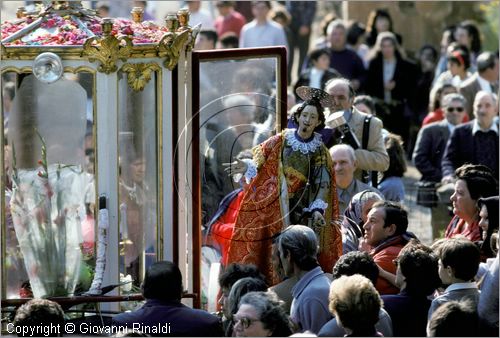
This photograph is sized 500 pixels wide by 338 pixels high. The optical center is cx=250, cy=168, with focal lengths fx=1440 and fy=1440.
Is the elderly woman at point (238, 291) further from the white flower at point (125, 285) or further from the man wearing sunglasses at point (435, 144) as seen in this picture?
the man wearing sunglasses at point (435, 144)

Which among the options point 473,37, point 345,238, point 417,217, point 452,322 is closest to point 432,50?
point 473,37

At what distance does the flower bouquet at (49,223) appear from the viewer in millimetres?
9484

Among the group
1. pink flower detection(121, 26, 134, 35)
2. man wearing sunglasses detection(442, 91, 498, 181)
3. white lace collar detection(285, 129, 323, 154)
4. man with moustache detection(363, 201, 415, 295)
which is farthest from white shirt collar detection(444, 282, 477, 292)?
man wearing sunglasses detection(442, 91, 498, 181)

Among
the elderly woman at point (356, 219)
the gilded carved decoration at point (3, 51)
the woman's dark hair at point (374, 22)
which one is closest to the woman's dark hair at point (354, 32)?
the woman's dark hair at point (374, 22)

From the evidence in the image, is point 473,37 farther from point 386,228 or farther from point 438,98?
point 386,228

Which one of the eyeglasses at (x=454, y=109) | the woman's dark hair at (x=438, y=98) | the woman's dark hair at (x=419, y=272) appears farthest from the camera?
the woman's dark hair at (x=438, y=98)

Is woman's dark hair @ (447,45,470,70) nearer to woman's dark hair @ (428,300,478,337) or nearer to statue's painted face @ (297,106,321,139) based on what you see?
statue's painted face @ (297,106,321,139)

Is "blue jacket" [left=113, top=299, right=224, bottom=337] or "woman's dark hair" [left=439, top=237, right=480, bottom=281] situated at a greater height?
"woman's dark hair" [left=439, top=237, right=480, bottom=281]

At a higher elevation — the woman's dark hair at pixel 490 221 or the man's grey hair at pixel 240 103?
the man's grey hair at pixel 240 103

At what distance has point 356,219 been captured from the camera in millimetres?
10242

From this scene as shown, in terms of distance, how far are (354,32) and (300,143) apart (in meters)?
9.76

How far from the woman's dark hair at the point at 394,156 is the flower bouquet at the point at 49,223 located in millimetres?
3347

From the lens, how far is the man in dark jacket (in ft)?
26.6

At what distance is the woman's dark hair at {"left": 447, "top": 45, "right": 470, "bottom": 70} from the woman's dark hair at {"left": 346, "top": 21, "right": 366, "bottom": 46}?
2581mm
